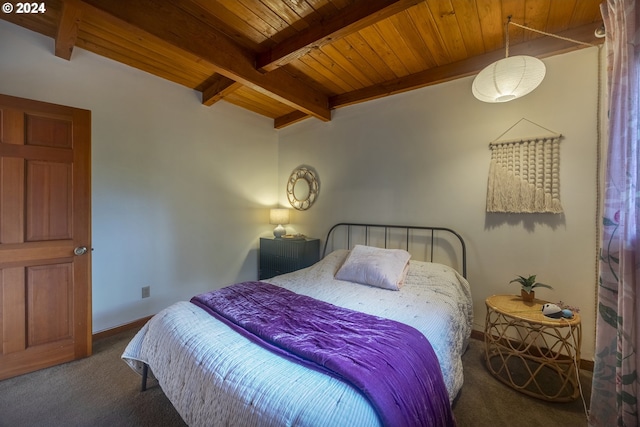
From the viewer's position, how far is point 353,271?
2.30 metres

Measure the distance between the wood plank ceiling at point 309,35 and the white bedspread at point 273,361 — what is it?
1.94 metres

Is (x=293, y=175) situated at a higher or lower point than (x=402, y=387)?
higher

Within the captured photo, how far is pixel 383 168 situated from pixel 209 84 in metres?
Answer: 2.28

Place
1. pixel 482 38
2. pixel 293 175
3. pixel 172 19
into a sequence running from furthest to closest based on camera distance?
pixel 293 175 → pixel 482 38 → pixel 172 19

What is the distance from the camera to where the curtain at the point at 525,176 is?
204cm

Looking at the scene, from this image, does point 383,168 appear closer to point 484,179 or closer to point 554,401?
point 484,179

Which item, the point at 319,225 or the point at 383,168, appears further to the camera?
the point at 319,225

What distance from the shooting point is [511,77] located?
161cm

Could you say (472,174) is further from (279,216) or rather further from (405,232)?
(279,216)

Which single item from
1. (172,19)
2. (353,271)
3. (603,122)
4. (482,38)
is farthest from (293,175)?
(603,122)

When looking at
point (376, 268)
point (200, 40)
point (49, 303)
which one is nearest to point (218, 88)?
point (200, 40)

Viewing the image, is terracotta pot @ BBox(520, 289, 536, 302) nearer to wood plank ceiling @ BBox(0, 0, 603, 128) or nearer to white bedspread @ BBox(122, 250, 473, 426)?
white bedspread @ BBox(122, 250, 473, 426)

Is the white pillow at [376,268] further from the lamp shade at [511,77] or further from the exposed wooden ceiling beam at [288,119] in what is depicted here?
the exposed wooden ceiling beam at [288,119]

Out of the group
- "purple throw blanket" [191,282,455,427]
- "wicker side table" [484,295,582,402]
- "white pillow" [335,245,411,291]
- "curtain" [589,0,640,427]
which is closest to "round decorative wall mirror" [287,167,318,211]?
"white pillow" [335,245,411,291]
